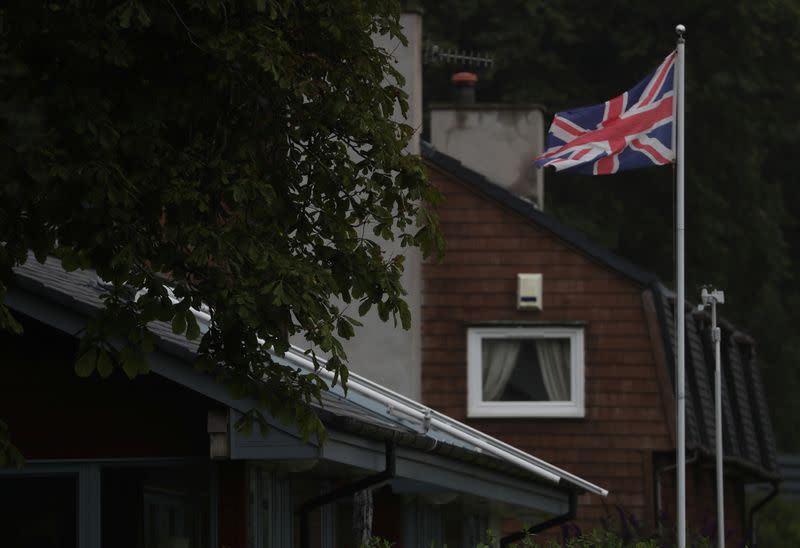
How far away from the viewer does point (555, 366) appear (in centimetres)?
2617

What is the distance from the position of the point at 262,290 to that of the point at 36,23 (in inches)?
63.7

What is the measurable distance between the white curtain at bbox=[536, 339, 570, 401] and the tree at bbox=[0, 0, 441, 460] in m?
14.7

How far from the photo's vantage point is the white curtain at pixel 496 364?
26172 millimetres

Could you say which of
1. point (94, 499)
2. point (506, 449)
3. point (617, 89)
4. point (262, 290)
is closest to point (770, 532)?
point (617, 89)

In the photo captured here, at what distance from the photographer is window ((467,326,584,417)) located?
2609 cm

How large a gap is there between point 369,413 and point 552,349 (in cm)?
1165

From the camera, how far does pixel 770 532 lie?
34562 millimetres

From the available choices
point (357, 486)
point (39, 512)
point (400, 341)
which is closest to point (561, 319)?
point (400, 341)

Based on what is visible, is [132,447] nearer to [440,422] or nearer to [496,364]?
[440,422]

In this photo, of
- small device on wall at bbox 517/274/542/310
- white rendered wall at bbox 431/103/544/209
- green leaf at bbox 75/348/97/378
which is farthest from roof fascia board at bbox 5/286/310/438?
white rendered wall at bbox 431/103/544/209

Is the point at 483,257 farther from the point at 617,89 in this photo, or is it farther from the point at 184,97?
the point at 617,89

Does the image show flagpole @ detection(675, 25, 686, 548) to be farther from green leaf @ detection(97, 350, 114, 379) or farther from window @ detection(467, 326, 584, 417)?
window @ detection(467, 326, 584, 417)

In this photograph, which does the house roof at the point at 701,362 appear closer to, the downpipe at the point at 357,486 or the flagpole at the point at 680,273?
the flagpole at the point at 680,273

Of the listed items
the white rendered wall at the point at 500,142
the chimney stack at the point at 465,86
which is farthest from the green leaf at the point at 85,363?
the chimney stack at the point at 465,86
